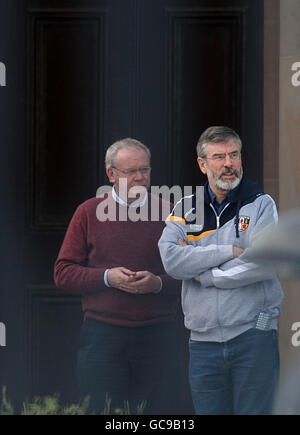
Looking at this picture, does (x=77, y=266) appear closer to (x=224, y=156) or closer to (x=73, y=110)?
(x=224, y=156)

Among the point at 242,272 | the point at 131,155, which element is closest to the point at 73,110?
the point at 131,155

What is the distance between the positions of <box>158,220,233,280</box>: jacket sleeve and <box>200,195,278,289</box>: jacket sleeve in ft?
0.12

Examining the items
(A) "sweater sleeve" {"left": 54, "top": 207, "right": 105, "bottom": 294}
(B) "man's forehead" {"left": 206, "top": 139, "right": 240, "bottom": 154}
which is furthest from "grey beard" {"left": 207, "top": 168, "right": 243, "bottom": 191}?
(A) "sweater sleeve" {"left": 54, "top": 207, "right": 105, "bottom": 294}

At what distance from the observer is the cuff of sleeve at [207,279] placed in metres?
3.60

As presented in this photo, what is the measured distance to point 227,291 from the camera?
3584 millimetres

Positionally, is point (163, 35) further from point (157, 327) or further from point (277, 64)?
point (157, 327)

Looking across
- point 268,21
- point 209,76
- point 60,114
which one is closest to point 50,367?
point 60,114

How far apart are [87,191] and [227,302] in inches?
58.5

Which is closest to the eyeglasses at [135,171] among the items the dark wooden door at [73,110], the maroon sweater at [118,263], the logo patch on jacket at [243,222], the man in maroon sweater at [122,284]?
the man in maroon sweater at [122,284]

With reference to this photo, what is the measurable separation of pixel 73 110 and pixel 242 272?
5.85 feet

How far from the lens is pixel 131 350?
4.12 meters

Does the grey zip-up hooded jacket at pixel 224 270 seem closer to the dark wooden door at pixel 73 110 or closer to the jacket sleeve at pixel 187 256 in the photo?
the jacket sleeve at pixel 187 256

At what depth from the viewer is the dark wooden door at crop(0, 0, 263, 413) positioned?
4695mm

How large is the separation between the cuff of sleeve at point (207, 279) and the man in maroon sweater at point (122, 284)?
47 centimetres
